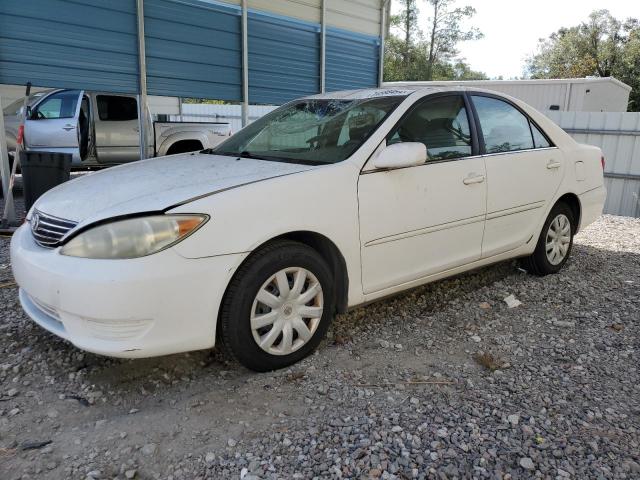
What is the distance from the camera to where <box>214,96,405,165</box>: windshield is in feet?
10.9

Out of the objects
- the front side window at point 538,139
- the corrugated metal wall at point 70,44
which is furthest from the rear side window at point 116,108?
the front side window at point 538,139

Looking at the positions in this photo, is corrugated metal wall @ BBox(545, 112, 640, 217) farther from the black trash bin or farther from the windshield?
the black trash bin

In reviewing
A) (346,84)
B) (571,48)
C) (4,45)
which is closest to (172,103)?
(346,84)

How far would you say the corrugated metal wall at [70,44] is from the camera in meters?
5.73

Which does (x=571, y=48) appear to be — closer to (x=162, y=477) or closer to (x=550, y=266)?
(x=550, y=266)

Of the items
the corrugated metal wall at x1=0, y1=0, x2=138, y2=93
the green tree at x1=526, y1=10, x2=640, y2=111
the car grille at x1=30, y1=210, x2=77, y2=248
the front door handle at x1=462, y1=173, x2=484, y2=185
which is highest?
the green tree at x1=526, y1=10, x2=640, y2=111

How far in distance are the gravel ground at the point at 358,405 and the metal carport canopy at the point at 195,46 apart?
338cm

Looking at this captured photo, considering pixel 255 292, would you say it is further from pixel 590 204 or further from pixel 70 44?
pixel 70 44

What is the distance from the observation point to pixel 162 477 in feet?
6.92

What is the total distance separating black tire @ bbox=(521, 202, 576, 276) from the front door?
0.98 meters

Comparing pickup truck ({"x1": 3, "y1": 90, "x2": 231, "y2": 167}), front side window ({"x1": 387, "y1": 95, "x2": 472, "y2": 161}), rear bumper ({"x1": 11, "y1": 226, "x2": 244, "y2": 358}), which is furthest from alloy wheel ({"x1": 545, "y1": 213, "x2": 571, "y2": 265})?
pickup truck ({"x1": 3, "y1": 90, "x2": 231, "y2": 167})

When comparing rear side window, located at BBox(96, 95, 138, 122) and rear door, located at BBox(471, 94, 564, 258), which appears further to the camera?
rear side window, located at BBox(96, 95, 138, 122)

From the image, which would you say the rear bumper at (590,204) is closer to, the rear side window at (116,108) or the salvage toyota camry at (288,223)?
the salvage toyota camry at (288,223)

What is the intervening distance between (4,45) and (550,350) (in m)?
6.07
